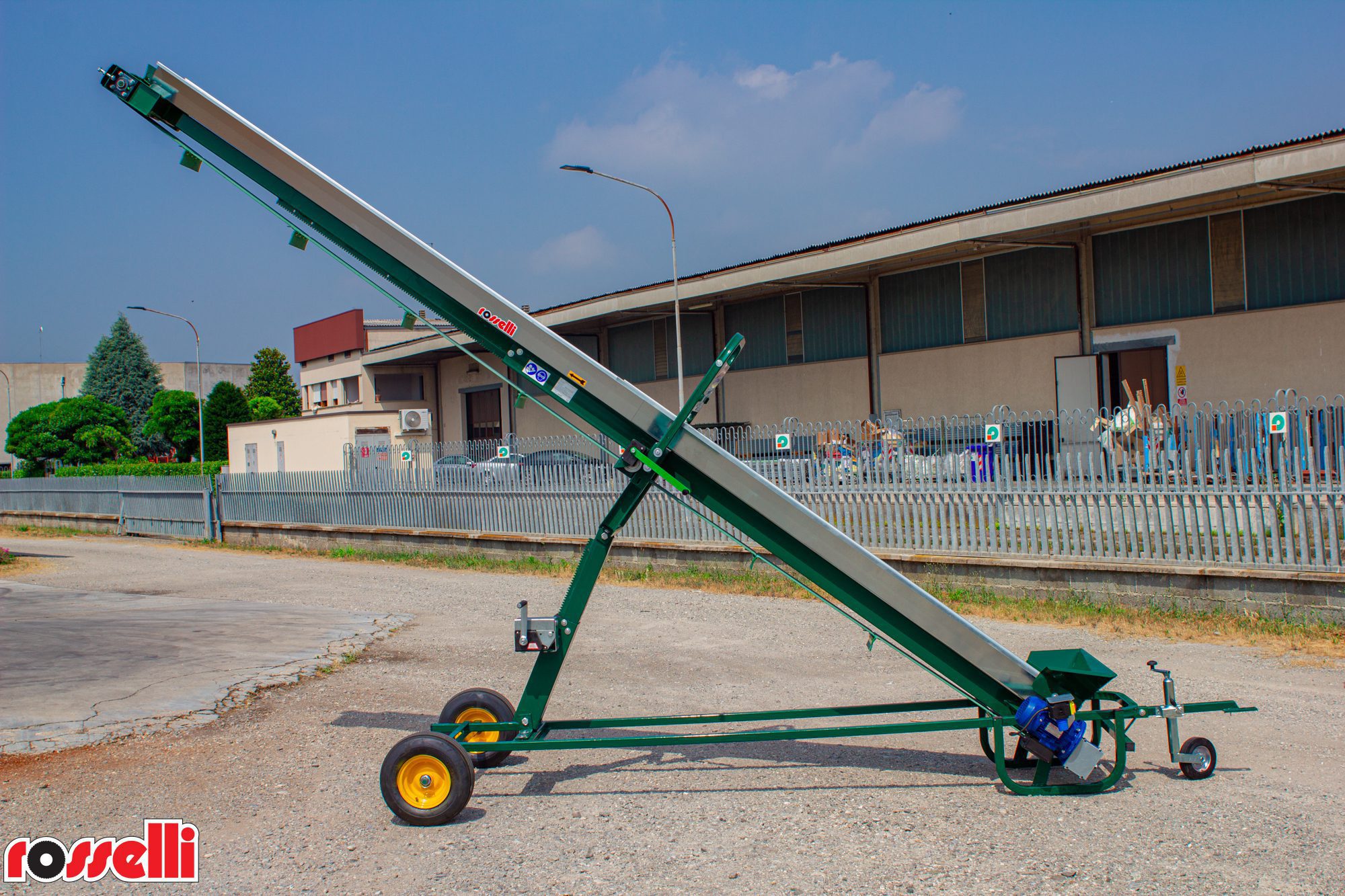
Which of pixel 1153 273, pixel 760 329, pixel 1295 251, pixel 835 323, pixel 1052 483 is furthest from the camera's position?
pixel 760 329

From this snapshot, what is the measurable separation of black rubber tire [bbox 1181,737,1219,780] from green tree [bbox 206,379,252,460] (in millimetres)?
50664

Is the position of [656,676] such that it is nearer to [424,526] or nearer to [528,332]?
[528,332]

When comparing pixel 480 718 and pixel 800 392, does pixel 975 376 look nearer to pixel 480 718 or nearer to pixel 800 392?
pixel 800 392

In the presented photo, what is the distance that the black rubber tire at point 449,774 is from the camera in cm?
497

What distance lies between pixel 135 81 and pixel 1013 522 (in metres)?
9.42

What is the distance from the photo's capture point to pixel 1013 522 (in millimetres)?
11508

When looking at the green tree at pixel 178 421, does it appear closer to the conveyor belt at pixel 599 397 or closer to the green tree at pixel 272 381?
the green tree at pixel 272 381

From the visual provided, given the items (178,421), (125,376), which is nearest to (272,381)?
(125,376)

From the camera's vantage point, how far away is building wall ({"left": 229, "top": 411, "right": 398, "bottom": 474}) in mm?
29234

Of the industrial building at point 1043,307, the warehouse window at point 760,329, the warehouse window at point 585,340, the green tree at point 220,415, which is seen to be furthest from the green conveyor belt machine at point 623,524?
the green tree at point 220,415

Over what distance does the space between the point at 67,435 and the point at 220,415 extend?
6.55 meters

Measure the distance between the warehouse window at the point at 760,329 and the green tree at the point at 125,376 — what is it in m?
64.5

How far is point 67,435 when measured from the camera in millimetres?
47375

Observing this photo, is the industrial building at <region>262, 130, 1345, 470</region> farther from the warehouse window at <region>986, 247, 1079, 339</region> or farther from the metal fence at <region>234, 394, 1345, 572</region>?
the metal fence at <region>234, 394, 1345, 572</region>
